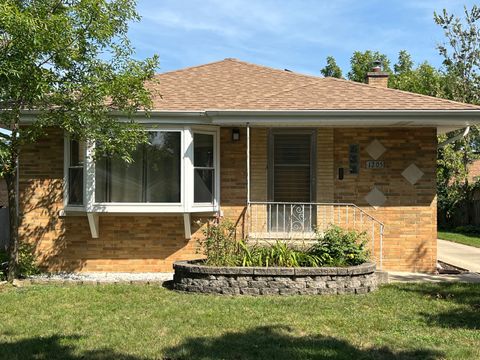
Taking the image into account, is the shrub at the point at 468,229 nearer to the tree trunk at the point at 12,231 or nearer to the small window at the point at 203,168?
the small window at the point at 203,168

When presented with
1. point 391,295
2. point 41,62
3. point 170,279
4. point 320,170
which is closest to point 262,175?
point 320,170

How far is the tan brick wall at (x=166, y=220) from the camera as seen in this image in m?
10.6

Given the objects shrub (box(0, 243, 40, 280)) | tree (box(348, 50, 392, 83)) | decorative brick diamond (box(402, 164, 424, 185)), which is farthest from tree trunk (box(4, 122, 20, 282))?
tree (box(348, 50, 392, 83))

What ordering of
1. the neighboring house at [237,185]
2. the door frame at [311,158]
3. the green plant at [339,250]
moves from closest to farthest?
the green plant at [339,250], the neighboring house at [237,185], the door frame at [311,158]

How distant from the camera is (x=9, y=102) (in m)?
8.64

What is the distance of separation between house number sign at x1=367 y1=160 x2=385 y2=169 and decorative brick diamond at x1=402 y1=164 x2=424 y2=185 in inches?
17.5

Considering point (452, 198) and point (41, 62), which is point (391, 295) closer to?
point (41, 62)

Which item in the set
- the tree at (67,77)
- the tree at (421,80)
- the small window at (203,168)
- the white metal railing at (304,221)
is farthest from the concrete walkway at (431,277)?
the tree at (421,80)

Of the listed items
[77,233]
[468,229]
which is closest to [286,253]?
[77,233]

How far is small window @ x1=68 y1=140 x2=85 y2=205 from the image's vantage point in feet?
34.3

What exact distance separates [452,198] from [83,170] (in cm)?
1979

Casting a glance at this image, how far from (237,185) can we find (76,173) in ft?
10.3

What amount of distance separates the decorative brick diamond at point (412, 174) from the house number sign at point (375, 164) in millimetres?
445

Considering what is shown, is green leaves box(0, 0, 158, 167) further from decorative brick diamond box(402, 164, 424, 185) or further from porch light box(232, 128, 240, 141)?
decorative brick diamond box(402, 164, 424, 185)
